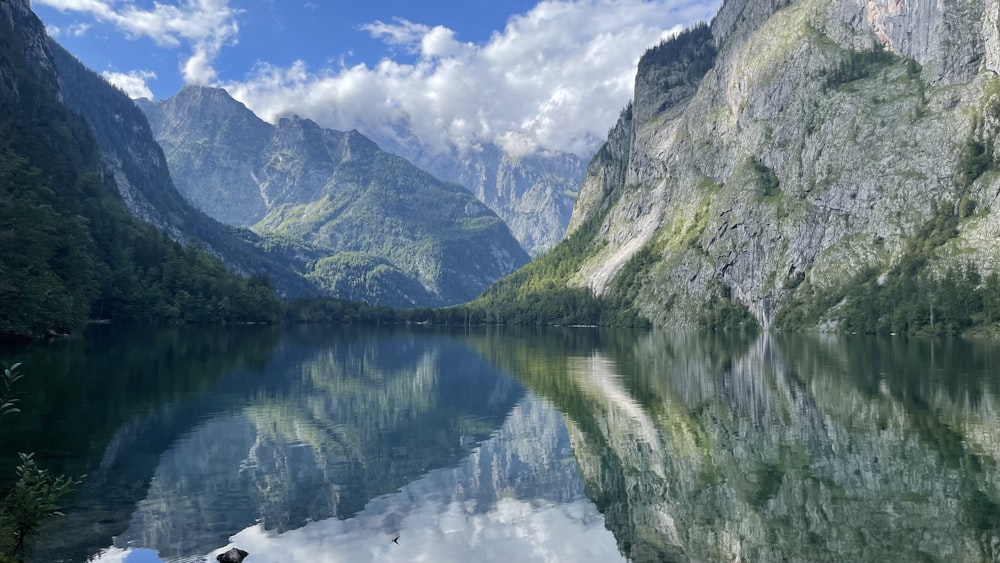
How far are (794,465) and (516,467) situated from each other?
14.2 metres

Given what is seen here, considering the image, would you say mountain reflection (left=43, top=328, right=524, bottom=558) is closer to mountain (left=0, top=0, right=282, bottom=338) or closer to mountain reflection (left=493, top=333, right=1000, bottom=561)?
mountain reflection (left=493, top=333, right=1000, bottom=561)

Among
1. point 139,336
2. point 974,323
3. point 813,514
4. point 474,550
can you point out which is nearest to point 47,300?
point 139,336

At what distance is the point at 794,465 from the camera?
36.3 m

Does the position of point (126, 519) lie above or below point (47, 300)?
below

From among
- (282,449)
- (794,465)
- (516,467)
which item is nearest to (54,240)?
(282,449)

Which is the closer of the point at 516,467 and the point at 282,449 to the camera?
the point at 516,467

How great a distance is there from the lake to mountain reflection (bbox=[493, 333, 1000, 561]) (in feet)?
0.50

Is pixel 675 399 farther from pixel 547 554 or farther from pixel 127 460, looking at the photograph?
pixel 127 460

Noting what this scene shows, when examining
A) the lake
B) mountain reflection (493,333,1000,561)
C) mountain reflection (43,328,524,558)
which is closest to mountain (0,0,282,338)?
the lake

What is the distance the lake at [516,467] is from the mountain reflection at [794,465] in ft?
0.50

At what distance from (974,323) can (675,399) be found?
144788mm

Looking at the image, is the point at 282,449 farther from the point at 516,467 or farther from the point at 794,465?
the point at 794,465

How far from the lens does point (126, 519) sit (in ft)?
89.2

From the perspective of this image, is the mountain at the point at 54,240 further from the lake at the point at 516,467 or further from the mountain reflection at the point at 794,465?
the mountain reflection at the point at 794,465
